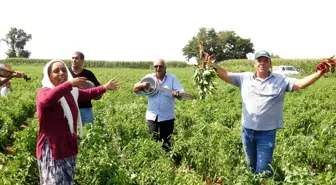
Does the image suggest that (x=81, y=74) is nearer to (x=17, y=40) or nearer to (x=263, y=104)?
(x=263, y=104)

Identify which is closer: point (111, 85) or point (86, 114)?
point (111, 85)

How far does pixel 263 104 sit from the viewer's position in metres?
4.12

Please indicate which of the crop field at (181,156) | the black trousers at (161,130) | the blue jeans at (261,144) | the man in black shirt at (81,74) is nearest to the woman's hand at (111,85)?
the crop field at (181,156)

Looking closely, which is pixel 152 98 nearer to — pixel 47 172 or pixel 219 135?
pixel 219 135

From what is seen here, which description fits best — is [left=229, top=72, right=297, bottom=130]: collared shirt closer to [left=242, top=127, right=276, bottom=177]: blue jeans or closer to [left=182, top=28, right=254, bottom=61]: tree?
[left=242, top=127, right=276, bottom=177]: blue jeans

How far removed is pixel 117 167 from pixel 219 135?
2060 mm

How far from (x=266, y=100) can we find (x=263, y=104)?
0.05 m

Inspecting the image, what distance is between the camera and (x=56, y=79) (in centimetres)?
338

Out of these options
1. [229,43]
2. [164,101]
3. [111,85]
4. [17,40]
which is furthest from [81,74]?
[17,40]

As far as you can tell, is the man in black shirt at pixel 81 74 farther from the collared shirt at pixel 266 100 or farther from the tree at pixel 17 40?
the tree at pixel 17 40

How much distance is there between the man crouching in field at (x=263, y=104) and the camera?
409 centimetres

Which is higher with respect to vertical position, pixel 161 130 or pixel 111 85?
pixel 111 85

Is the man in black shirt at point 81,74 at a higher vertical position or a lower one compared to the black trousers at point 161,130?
higher

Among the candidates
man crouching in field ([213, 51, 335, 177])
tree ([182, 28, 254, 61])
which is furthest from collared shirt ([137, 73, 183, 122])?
tree ([182, 28, 254, 61])
